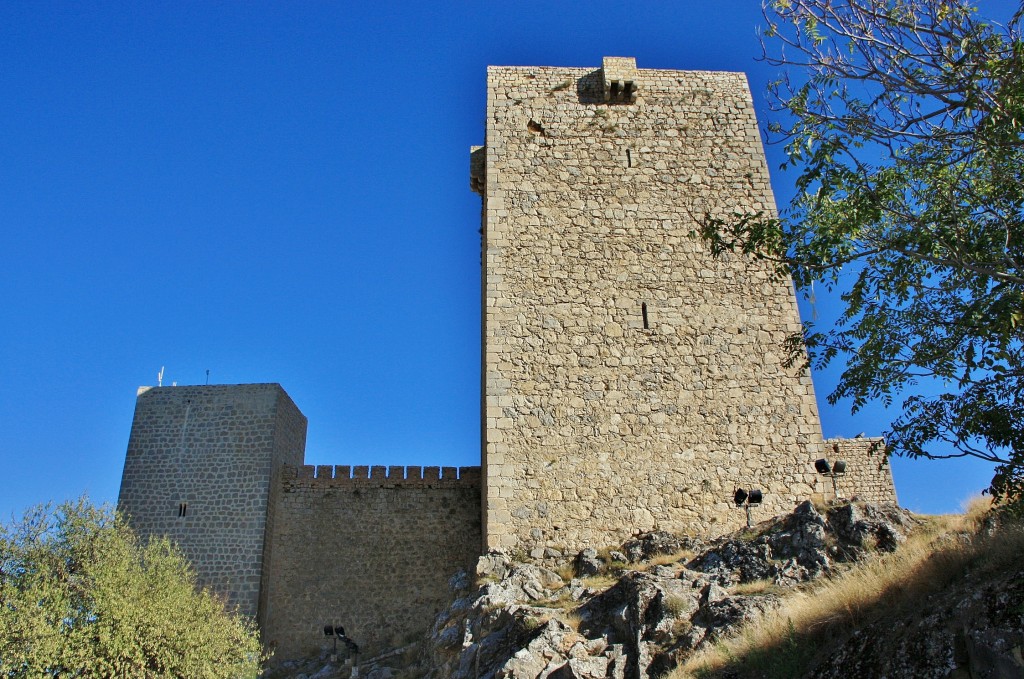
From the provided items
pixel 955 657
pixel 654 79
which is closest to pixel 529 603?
pixel 955 657

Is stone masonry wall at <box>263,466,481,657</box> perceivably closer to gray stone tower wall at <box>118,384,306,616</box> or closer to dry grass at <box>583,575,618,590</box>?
gray stone tower wall at <box>118,384,306,616</box>

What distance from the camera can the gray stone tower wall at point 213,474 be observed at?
50.2 feet

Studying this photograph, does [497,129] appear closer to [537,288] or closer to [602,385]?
[537,288]

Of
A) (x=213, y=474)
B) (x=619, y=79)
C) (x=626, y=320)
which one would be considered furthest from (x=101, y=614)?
(x=619, y=79)

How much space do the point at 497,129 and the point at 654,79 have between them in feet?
10.5

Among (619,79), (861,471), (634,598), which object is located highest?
(619,79)

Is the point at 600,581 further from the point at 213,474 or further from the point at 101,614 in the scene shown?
the point at 213,474

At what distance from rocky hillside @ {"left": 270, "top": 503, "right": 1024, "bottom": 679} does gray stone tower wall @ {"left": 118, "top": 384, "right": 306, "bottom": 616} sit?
11.9 feet

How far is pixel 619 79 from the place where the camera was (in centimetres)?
1512

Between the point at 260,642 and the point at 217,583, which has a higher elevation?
the point at 217,583

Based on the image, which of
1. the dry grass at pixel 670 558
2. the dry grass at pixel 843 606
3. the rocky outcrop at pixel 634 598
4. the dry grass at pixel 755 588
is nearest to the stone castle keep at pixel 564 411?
the dry grass at pixel 670 558

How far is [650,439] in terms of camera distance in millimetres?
12734

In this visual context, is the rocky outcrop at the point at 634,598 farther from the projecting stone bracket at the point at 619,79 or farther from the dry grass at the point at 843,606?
the projecting stone bracket at the point at 619,79

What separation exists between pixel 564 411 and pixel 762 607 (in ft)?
16.8
